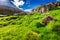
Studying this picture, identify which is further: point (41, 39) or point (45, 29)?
point (45, 29)

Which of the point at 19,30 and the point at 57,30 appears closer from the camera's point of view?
the point at 57,30

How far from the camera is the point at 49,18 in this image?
32562mm

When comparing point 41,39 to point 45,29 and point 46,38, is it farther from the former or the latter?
point 45,29

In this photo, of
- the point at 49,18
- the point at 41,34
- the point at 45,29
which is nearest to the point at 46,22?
the point at 49,18

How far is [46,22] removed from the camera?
31.8 metres

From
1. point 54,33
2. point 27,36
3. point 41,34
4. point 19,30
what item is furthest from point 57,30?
point 19,30

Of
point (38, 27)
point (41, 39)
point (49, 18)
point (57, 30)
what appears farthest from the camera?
point (49, 18)

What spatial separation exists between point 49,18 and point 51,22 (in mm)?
2004

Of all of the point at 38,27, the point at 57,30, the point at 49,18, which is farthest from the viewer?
the point at 49,18

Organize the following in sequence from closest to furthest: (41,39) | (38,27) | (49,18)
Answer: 1. (41,39)
2. (38,27)
3. (49,18)

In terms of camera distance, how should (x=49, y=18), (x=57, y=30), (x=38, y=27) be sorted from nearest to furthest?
(x=57, y=30) → (x=38, y=27) → (x=49, y=18)

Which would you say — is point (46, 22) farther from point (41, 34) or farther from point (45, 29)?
point (41, 34)

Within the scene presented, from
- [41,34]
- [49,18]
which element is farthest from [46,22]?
[41,34]

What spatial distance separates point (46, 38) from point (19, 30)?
22.0ft
